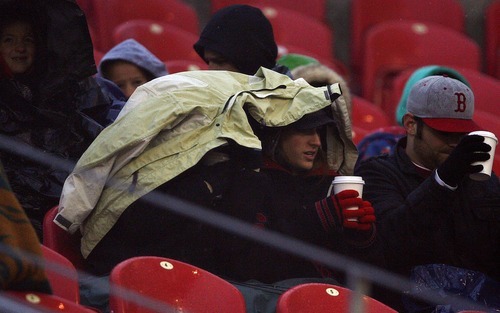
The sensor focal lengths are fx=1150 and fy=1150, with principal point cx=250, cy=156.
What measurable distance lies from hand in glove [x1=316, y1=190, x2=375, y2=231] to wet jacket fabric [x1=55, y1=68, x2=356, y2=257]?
0.81 ft

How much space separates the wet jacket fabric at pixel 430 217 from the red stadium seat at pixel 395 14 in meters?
2.41

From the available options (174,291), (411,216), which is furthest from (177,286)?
(411,216)

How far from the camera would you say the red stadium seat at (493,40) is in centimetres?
595

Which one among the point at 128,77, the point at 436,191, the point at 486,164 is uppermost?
the point at 486,164

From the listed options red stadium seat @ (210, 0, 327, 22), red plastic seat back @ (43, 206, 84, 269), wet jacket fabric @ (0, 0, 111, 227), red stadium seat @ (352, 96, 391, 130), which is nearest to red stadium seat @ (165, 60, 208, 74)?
red stadium seat @ (352, 96, 391, 130)

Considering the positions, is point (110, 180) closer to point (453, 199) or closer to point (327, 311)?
point (327, 311)

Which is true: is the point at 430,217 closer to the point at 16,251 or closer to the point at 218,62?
the point at 218,62

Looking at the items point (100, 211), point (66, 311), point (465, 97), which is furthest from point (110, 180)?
point (465, 97)

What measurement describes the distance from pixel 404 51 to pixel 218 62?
2.24m

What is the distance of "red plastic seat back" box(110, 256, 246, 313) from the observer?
246 cm

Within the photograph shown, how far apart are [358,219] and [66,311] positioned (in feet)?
3.47

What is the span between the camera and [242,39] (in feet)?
11.2

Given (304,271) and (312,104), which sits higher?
(312,104)

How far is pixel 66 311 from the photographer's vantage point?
6.68 ft
